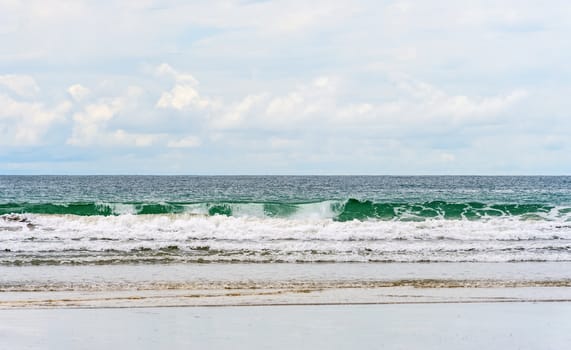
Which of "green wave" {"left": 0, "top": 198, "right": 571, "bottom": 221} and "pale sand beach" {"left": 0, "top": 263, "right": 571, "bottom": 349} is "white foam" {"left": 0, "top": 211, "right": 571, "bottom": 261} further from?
"green wave" {"left": 0, "top": 198, "right": 571, "bottom": 221}

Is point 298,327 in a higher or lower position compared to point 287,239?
lower

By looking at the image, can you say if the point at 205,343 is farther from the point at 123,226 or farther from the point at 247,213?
the point at 247,213

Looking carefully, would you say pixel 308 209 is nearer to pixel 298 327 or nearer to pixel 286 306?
pixel 286 306

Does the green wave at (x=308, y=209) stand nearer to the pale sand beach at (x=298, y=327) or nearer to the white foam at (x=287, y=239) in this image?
the white foam at (x=287, y=239)

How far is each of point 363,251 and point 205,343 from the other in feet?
35.6

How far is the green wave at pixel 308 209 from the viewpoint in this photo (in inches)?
1366

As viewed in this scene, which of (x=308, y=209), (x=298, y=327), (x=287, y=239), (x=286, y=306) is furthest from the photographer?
(x=308, y=209)

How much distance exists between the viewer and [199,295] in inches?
488

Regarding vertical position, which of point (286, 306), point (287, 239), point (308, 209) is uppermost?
point (308, 209)

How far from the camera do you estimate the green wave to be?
3469 cm

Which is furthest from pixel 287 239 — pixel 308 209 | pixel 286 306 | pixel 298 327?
pixel 308 209

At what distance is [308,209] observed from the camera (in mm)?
36938

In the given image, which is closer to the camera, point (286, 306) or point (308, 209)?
point (286, 306)

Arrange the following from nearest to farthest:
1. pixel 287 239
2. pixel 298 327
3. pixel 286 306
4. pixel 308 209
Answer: pixel 298 327, pixel 286 306, pixel 287 239, pixel 308 209
